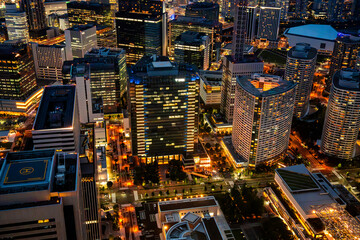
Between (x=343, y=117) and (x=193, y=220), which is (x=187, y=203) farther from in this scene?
(x=343, y=117)

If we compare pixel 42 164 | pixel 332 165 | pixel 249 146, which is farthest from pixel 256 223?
pixel 42 164

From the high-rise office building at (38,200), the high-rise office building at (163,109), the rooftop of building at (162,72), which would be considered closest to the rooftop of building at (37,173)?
the high-rise office building at (38,200)

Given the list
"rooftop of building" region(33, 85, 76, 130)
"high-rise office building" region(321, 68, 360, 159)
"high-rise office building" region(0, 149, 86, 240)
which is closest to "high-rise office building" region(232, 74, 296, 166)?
"high-rise office building" region(321, 68, 360, 159)

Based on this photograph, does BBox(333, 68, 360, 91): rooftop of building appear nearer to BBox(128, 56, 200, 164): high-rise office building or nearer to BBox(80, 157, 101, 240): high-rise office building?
BBox(128, 56, 200, 164): high-rise office building

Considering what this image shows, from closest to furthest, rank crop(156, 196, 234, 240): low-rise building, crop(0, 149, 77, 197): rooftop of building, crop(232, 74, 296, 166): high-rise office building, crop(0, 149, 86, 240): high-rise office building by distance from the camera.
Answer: crop(0, 149, 86, 240): high-rise office building < crop(0, 149, 77, 197): rooftop of building < crop(156, 196, 234, 240): low-rise building < crop(232, 74, 296, 166): high-rise office building

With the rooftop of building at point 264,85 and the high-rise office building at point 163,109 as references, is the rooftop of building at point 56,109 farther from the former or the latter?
the rooftop of building at point 264,85

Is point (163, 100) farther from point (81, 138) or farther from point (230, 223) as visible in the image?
point (230, 223)
